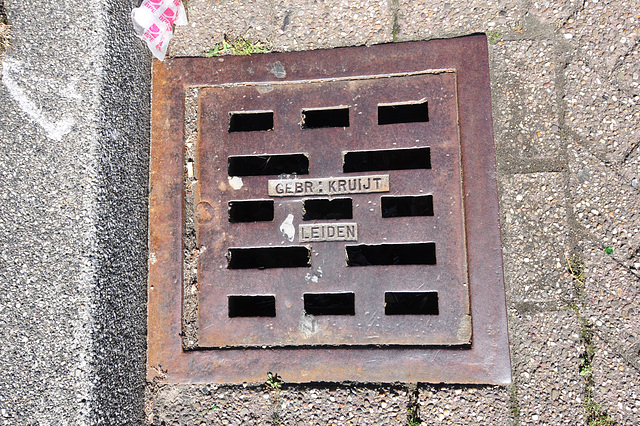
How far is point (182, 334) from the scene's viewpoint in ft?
4.85

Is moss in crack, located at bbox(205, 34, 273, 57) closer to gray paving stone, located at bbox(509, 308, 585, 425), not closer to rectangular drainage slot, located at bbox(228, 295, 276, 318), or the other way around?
rectangular drainage slot, located at bbox(228, 295, 276, 318)

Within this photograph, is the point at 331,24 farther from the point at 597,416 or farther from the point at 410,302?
the point at 597,416

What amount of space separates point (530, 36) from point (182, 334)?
1.55 meters

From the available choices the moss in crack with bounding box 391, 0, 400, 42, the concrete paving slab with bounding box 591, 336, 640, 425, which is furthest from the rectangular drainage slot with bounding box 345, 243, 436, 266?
the moss in crack with bounding box 391, 0, 400, 42

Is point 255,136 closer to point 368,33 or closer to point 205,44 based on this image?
point 205,44

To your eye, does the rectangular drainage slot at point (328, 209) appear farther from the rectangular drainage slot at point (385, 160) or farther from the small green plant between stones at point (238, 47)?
the small green plant between stones at point (238, 47)

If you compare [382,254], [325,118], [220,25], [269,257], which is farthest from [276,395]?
[220,25]

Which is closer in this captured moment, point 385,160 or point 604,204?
point 604,204

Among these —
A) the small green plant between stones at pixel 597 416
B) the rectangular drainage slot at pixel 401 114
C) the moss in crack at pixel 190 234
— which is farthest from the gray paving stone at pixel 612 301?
the moss in crack at pixel 190 234

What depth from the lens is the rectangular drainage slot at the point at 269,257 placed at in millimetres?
1553

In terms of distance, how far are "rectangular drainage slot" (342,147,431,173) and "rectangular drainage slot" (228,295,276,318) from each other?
1.79 feet

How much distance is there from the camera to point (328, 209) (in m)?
1.61

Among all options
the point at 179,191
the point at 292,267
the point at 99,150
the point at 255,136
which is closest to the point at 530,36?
the point at 255,136

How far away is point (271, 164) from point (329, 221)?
0.33 m
